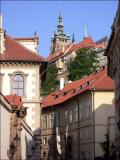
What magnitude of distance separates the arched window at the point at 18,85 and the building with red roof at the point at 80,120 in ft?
34.7

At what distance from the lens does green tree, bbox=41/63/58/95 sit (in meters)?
103

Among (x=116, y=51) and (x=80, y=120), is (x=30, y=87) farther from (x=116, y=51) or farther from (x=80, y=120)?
(x=80, y=120)

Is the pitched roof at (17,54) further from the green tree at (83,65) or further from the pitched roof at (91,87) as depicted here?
the green tree at (83,65)

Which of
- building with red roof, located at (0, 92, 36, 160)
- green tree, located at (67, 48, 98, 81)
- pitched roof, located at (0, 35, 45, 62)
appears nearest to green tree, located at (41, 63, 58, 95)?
green tree, located at (67, 48, 98, 81)

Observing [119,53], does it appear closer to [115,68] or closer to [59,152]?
[115,68]

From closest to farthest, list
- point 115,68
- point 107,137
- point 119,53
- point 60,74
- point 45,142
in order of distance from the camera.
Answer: point 119,53, point 115,68, point 107,137, point 45,142, point 60,74

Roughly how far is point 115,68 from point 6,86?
1064 centimetres

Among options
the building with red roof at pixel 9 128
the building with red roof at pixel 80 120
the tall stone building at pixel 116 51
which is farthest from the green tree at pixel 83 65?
the building with red roof at pixel 9 128

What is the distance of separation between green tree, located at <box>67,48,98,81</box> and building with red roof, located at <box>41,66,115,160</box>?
25790 millimetres

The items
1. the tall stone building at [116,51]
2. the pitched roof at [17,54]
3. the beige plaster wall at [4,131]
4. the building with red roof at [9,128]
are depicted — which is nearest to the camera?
the beige plaster wall at [4,131]

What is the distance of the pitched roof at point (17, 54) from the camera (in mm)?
41031

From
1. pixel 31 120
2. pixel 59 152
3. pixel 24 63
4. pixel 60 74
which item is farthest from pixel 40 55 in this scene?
pixel 60 74

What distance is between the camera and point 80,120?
175 ft

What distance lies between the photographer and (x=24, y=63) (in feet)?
135
